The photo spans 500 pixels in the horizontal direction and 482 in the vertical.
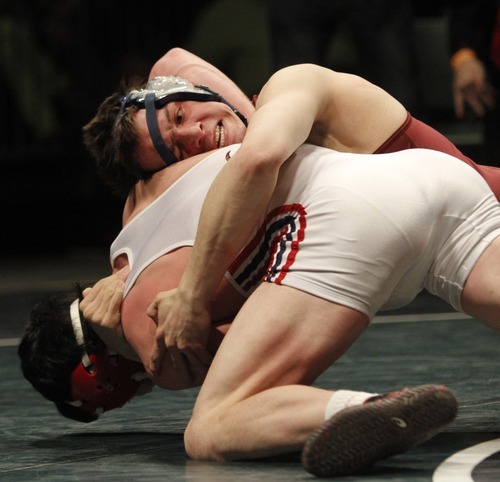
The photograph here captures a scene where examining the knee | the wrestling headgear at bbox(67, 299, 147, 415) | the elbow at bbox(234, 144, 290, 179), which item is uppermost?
the elbow at bbox(234, 144, 290, 179)

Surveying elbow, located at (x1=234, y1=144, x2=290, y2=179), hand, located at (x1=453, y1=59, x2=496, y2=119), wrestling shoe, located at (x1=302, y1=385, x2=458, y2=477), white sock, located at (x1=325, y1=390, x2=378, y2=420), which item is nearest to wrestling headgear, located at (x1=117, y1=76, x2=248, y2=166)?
elbow, located at (x1=234, y1=144, x2=290, y2=179)

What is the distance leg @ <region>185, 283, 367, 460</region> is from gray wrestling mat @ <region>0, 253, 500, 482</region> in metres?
0.05

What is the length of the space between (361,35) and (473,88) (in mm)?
586

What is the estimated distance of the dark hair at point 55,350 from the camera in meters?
3.40

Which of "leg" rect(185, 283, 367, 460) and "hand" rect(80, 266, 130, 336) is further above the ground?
"leg" rect(185, 283, 367, 460)

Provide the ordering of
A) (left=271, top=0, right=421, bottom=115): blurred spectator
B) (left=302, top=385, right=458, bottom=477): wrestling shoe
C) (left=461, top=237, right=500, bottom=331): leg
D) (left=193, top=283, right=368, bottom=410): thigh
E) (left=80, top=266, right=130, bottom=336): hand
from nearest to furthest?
(left=302, top=385, right=458, bottom=477): wrestling shoe < (left=193, top=283, right=368, bottom=410): thigh < (left=461, top=237, right=500, bottom=331): leg < (left=80, top=266, right=130, bottom=336): hand < (left=271, top=0, right=421, bottom=115): blurred spectator

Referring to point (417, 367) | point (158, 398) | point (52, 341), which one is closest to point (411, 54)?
point (417, 367)

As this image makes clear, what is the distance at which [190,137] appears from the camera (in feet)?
11.4

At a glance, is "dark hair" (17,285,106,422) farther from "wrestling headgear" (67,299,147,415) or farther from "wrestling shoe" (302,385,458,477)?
"wrestling shoe" (302,385,458,477)

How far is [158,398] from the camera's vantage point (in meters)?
3.92

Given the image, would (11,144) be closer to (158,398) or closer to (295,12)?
(295,12)

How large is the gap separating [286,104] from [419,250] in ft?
1.34

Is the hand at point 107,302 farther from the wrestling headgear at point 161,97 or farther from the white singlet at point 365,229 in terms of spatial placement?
the wrestling headgear at point 161,97

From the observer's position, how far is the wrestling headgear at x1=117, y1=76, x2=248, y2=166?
3.46 m
